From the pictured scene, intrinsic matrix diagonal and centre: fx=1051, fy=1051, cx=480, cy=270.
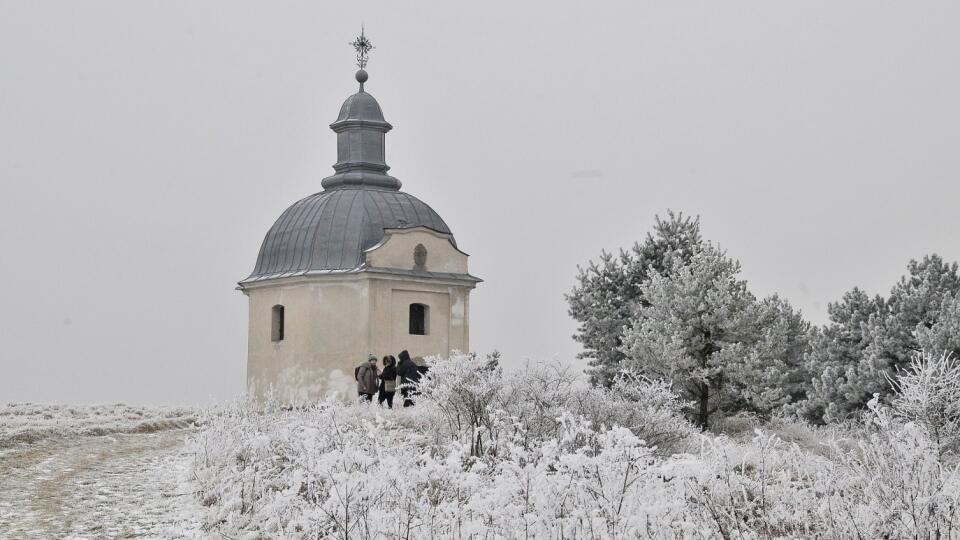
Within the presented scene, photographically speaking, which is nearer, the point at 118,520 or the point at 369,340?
the point at 118,520

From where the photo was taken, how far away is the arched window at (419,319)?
32.1 metres

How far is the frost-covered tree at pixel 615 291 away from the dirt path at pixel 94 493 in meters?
14.8

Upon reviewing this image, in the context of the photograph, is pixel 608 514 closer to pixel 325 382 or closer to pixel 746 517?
pixel 746 517

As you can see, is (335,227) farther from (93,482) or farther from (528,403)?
(93,482)

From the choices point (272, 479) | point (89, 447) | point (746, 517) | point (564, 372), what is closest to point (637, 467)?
point (746, 517)

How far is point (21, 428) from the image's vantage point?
18.8 meters

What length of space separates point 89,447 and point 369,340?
43.7 ft

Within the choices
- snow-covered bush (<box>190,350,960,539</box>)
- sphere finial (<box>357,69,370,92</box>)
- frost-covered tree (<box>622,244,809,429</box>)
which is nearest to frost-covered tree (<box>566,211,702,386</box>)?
frost-covered tree (<box>622,244,809,429</box>)

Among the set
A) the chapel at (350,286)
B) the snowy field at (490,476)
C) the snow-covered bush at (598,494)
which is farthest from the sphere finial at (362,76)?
the snow-covered bush at (598,494)

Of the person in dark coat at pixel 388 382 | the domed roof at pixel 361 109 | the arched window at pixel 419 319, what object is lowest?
the person in dark coat at pixel 388 382

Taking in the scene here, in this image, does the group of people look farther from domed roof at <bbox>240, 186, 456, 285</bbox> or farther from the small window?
the small window

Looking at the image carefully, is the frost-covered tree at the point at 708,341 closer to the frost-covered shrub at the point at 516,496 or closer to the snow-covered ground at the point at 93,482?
the snow-covered ground at the point at 93,482

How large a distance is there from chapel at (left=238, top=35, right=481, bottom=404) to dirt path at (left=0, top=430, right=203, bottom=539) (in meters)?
13.2

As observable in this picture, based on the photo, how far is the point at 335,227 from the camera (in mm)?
31781
